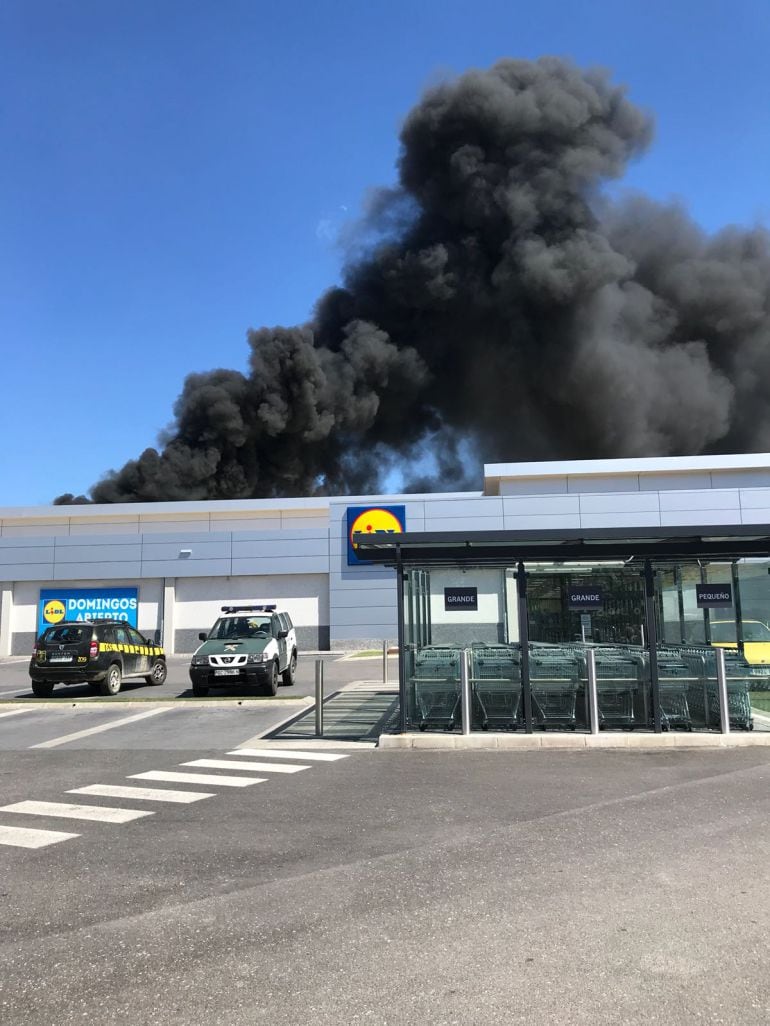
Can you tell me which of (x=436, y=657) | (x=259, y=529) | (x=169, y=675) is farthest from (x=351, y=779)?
(x=259, y=529)

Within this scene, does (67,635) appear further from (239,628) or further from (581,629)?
(581,629)

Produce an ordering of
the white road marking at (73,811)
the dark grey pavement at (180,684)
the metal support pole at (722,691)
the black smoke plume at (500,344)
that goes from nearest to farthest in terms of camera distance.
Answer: the white road marking at (73,811)
the metal support pole at (722,691)
the dark grey pavement at (180,684)
the black smoke plume at (500,344)

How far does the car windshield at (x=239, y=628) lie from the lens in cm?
1600

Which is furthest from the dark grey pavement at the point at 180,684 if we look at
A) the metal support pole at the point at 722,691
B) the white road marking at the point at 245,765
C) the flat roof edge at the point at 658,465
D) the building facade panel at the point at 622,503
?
the flat roof edge at the point at 658,465

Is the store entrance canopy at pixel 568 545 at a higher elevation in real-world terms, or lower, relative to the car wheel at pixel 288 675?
higher

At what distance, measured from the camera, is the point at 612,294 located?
173 feet

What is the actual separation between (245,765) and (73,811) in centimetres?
218

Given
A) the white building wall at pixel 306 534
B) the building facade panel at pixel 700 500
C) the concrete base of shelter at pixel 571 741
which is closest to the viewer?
the concrete base of shelter at pixel 571 741

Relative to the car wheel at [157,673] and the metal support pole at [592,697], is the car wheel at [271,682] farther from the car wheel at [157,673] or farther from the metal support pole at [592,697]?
the metal support pole at [592,697]

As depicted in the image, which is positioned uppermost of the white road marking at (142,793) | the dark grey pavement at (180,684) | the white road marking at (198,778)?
the dark grey pavement at (180,684)

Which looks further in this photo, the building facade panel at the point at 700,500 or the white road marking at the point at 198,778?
the building facade panel at the point at 700,500

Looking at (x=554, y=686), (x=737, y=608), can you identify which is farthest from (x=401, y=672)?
(x=737, y=608)

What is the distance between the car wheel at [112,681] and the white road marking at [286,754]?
758 centimetres

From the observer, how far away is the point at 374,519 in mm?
32344
